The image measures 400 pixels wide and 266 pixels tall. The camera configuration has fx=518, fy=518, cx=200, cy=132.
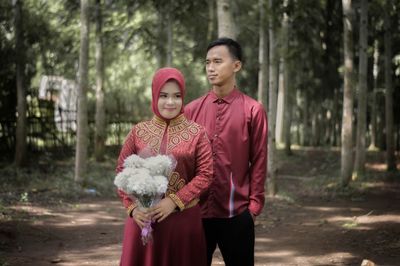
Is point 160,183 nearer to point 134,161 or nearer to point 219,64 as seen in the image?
point 134,161

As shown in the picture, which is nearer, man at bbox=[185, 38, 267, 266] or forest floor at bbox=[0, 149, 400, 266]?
man at bbox=[185, 38, 267, 266]

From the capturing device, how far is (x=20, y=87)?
50.1 feet

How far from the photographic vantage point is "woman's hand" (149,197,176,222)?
2867 millimetres

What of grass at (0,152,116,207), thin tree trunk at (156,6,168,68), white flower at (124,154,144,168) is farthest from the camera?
thin tree trunk at (156,6,168,68)

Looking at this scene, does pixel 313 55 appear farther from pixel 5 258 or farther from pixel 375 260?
pixel 5 258

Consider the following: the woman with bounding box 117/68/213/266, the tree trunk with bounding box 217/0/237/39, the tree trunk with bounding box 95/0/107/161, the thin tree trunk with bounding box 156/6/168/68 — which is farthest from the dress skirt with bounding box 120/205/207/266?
the thin tree trunk with bounding box 156/6/168/68

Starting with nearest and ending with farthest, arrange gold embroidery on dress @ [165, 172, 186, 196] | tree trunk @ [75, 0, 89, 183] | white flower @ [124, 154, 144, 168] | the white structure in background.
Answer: white flower @ [124, 154, 144, 168]
gold embroidery on dress @ [165, 172, 186, 196]
tree trunk @ [75, 0, 89, 183]
the white structure in background

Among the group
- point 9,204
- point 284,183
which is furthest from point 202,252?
point 284,183

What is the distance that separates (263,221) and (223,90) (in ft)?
21.2

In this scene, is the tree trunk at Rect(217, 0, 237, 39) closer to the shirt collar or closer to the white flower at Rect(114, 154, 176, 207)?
the shirt collar

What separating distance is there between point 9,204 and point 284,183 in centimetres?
821

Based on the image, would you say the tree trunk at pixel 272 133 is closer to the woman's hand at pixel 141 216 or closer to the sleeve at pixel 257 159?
the sleeve at pixel 257 159

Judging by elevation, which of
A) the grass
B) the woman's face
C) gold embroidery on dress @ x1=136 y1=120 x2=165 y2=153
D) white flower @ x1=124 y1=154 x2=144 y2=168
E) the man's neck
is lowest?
the grass

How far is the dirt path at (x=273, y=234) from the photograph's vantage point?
6.67 metres
